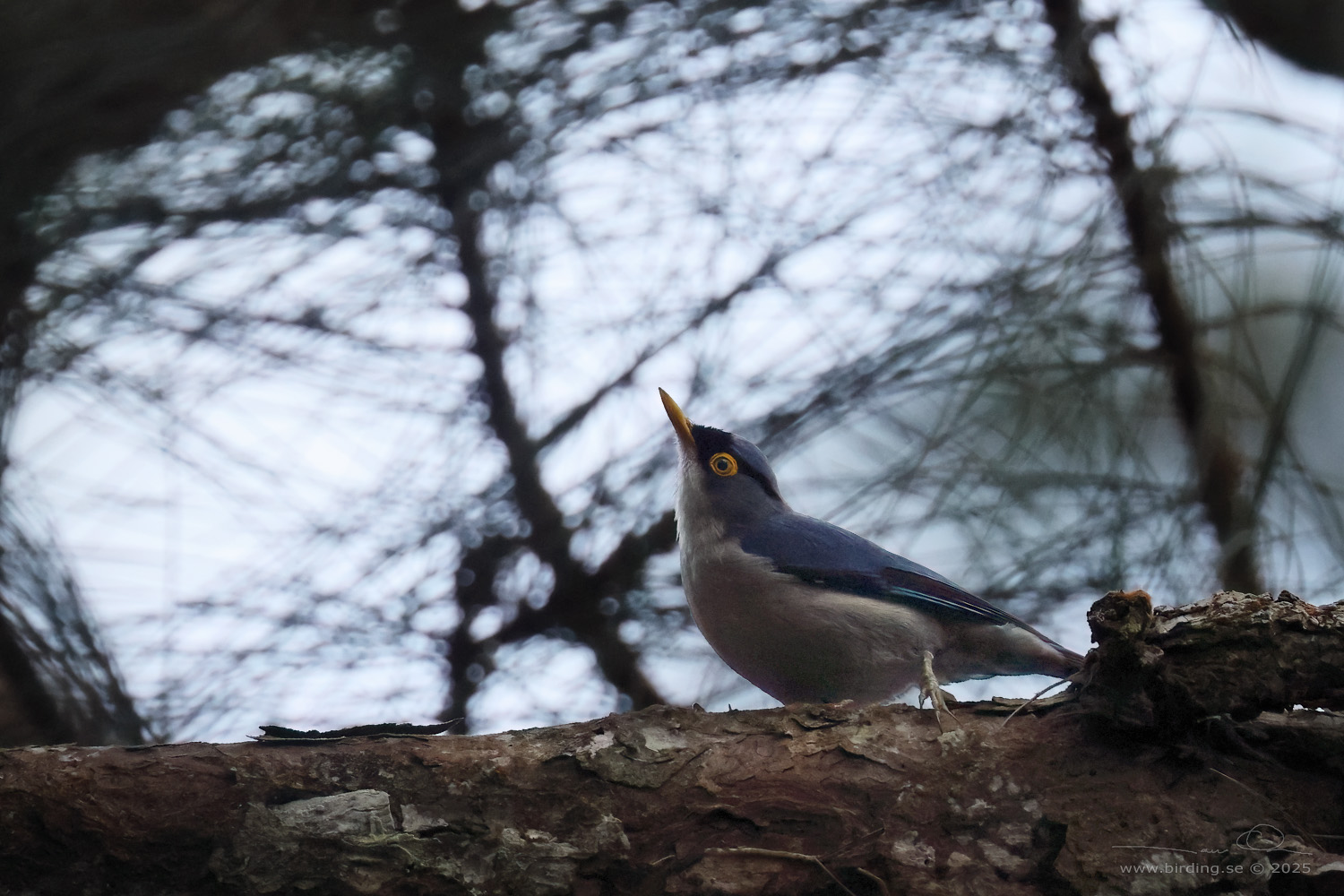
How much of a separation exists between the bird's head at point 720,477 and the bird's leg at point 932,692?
24.0 inches

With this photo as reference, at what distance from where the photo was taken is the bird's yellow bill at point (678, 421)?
296cm

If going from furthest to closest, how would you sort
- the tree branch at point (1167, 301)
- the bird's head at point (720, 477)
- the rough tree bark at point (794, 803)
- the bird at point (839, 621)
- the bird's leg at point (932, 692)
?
the tree branch at point (1167, 301) → the bird's head at point (720, 477) → the bird at point (839, 621) → the bird's leg at point (932, 692) → the rough tree bark at point (794, 803)

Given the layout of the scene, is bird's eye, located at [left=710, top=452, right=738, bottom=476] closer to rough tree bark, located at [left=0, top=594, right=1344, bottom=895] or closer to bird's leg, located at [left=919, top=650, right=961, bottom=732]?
bird's leg, located at [left=919, top=650, right=961, bottom=732]

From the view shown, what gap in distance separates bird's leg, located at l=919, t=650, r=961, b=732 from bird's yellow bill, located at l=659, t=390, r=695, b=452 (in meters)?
0.88

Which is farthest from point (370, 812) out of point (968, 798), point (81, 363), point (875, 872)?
point (81, 363)

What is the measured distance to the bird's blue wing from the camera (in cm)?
261

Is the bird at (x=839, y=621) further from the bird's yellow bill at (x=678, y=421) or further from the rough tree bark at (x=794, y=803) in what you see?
the rough tree bark at (x=794, y=803)

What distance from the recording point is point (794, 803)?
1.92m

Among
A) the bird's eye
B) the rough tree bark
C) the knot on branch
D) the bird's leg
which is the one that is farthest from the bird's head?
the knot on branch

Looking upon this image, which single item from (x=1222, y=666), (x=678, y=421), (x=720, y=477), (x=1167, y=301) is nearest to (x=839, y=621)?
(x=720, y=477)

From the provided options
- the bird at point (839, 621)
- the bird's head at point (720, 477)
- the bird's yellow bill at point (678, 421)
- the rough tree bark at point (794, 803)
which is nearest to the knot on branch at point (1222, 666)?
the rough tree bark at point (794, 803)

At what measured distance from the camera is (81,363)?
3000 mm

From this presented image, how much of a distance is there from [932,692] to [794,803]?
0.56 meters

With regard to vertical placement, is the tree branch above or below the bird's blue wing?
above
